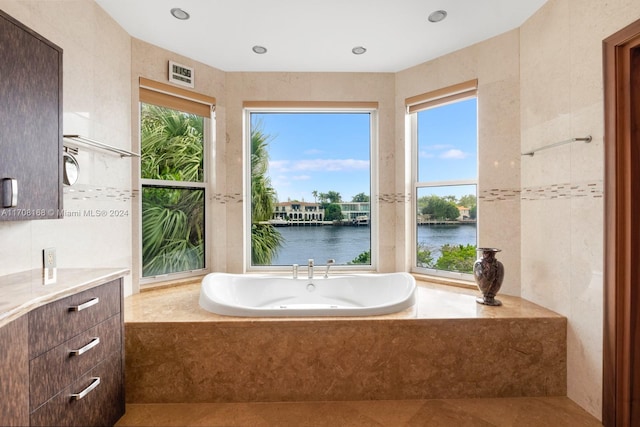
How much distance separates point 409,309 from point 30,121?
2.20m

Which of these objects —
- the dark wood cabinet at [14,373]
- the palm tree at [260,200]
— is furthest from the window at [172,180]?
the dark wood cabinet at [14,373]

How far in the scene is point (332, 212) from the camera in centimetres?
316

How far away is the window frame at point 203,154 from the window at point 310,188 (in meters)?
0.40

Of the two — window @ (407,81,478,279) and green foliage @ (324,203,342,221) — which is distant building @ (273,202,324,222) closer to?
green foliage @ (324,203,342,221)

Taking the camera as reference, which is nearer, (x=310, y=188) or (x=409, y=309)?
(x=409, y=309)

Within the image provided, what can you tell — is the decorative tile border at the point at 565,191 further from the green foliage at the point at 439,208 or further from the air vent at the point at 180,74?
the air vent at the point at 180,74

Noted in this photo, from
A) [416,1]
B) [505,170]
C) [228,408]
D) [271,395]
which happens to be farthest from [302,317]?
[416,1]

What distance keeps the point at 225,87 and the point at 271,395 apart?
2602 mm

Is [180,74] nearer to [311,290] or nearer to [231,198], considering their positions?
[231,198]

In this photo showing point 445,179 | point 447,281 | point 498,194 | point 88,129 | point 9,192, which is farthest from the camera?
point 445,179

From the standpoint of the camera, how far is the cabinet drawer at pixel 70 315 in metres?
1.14

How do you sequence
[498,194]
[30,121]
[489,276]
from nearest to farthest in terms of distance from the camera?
[30,121] → [489,276] → [498,194]

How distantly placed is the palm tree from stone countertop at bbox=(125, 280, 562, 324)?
0.78 m

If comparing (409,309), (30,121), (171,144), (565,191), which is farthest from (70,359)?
(565,191)
